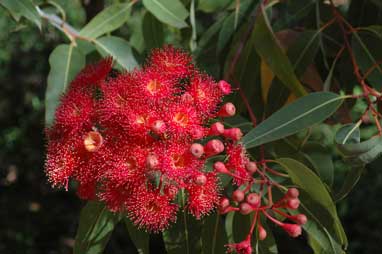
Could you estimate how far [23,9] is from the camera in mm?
1472

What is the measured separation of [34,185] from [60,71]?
1.93 m

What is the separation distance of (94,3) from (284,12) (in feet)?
3.28

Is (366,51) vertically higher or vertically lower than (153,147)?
lower

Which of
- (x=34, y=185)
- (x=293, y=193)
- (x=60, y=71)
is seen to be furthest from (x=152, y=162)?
(x=34, y=185)

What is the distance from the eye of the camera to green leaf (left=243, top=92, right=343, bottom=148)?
1258 millimetres

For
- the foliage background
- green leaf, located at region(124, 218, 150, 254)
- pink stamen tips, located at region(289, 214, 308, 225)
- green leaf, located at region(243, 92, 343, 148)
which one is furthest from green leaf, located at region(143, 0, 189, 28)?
the foliage background

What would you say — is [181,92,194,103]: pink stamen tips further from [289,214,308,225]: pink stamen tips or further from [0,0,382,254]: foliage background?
[0,0,382,254]: foliage background

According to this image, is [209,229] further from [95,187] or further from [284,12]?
[284,12]

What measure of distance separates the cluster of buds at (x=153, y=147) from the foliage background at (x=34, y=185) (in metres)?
1.76

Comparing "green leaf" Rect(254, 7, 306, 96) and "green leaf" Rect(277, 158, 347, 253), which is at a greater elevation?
"green leaf" Rect(254, 7, 306, 96)

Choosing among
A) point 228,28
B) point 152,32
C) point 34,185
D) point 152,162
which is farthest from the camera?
point 34,185

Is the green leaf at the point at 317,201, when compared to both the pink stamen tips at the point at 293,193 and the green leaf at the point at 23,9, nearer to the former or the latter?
the pink stamen tips at the point at 293,193

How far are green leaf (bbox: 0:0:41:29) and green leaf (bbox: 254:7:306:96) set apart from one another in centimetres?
49

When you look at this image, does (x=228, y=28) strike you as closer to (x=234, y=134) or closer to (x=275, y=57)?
(x=275, y=57)
